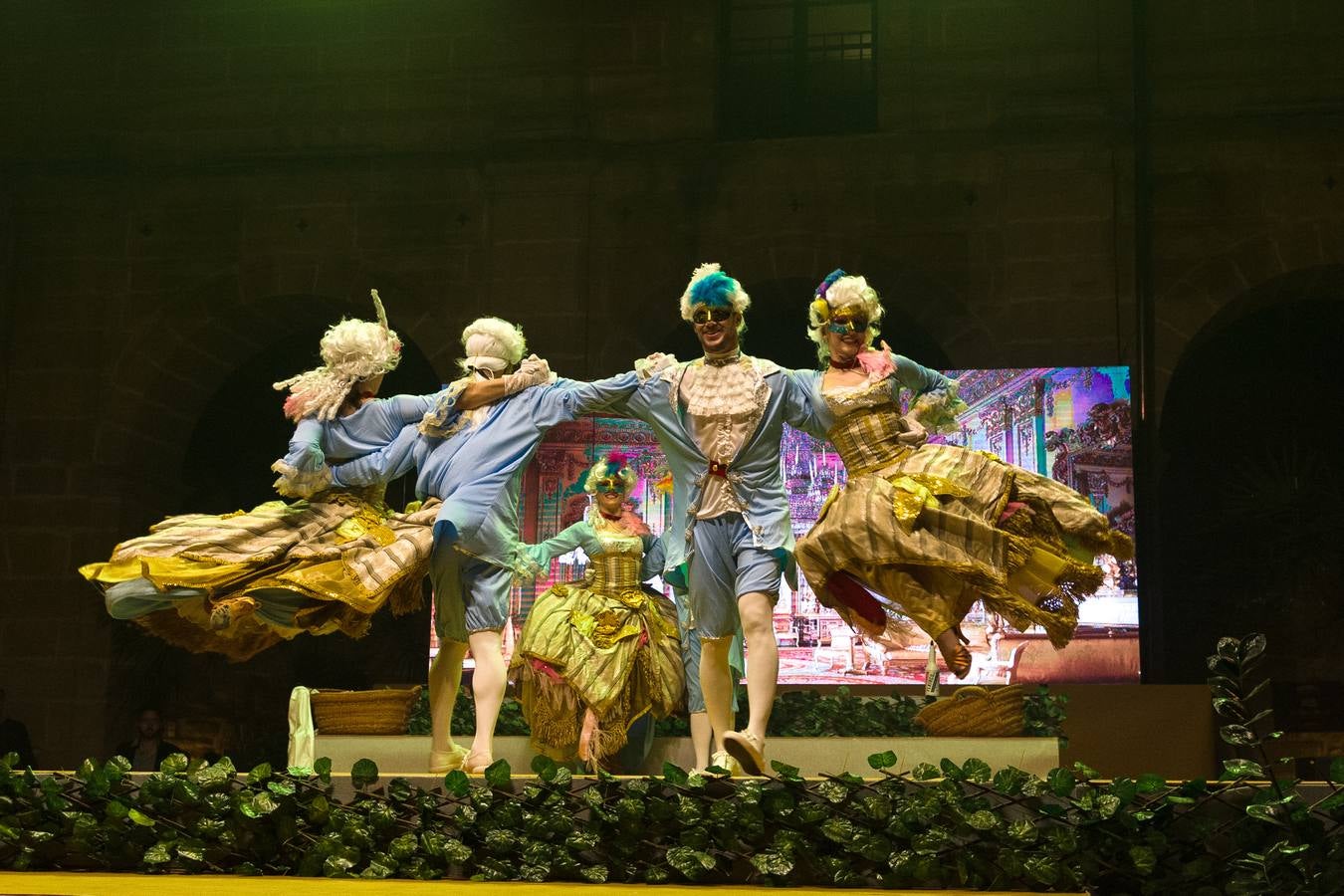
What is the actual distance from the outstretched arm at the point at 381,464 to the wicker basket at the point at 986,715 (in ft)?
7.96

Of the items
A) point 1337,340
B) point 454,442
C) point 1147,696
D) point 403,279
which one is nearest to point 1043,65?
point 1337,340

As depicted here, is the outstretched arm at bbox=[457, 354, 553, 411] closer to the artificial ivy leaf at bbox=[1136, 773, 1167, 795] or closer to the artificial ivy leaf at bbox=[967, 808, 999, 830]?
the artificial ivy leaf at bbox=[967, 808, 999, 830]

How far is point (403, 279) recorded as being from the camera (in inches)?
474

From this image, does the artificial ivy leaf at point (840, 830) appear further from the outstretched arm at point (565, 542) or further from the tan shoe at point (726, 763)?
the outstretched arm at point (565, 542)

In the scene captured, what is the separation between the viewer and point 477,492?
6.07 meters

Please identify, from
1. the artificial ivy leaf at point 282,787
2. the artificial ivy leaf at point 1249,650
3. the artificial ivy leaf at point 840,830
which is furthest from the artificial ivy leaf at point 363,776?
the artificial ivy leaf at point 1249,650

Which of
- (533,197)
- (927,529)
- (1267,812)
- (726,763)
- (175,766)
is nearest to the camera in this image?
(1267,812)

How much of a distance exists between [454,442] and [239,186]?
22.0ft

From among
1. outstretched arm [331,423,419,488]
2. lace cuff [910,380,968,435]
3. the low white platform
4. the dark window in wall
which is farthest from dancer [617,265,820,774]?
the dark window in wall

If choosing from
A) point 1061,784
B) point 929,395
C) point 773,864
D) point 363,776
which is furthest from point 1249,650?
point 929,395

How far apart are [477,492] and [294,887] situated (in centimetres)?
216

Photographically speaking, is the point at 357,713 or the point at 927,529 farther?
the point at 357,713

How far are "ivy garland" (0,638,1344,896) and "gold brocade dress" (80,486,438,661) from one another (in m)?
0.96

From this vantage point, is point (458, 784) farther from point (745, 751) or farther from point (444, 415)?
point (444, 415)
